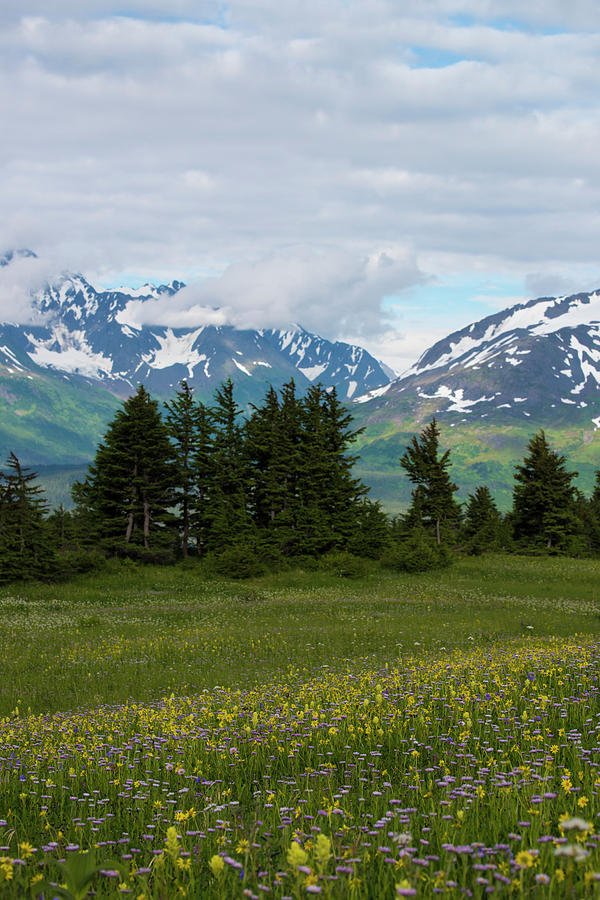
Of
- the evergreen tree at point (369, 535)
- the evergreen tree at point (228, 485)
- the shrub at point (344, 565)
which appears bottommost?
the shrub at point (344, 565)

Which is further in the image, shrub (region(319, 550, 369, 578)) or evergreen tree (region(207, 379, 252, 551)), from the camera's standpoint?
evergreen tree (region(207, 379, 252, 551))

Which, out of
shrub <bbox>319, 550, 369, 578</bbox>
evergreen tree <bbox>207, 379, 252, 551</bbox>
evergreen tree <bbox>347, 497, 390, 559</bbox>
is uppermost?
evergreen tree <bbox>207, 379, 252, 551</bbox>

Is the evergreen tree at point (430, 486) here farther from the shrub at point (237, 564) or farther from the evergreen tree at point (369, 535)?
the shrub at point (237, 564)

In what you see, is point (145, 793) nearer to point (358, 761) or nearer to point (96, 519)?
point (358, 761)

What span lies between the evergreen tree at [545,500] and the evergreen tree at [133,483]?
116 ft

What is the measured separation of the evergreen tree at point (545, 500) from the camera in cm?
6550

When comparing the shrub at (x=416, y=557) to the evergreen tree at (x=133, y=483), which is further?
the evergreen tree at (x=133, y=483)

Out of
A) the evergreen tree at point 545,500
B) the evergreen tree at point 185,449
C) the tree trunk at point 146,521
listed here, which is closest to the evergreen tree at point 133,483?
the tree trunk at point 146,521

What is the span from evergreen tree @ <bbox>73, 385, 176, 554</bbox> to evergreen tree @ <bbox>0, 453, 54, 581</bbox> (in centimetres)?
933

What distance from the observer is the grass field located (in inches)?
139

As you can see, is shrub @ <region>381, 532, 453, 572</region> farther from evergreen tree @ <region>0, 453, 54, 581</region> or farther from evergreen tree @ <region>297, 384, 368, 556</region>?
evergreen tree @ <region>0, 453, 54, 581</region>

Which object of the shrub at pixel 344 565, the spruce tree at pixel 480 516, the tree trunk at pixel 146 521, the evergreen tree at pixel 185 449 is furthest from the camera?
the spruce tree at pixel 480 516

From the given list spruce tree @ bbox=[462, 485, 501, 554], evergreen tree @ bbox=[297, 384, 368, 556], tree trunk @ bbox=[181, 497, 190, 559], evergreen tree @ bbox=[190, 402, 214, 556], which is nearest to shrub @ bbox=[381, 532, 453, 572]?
evergreen tree @ bbox=[297, 384, 368, 556]

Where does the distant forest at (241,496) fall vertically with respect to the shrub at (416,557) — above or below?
above
